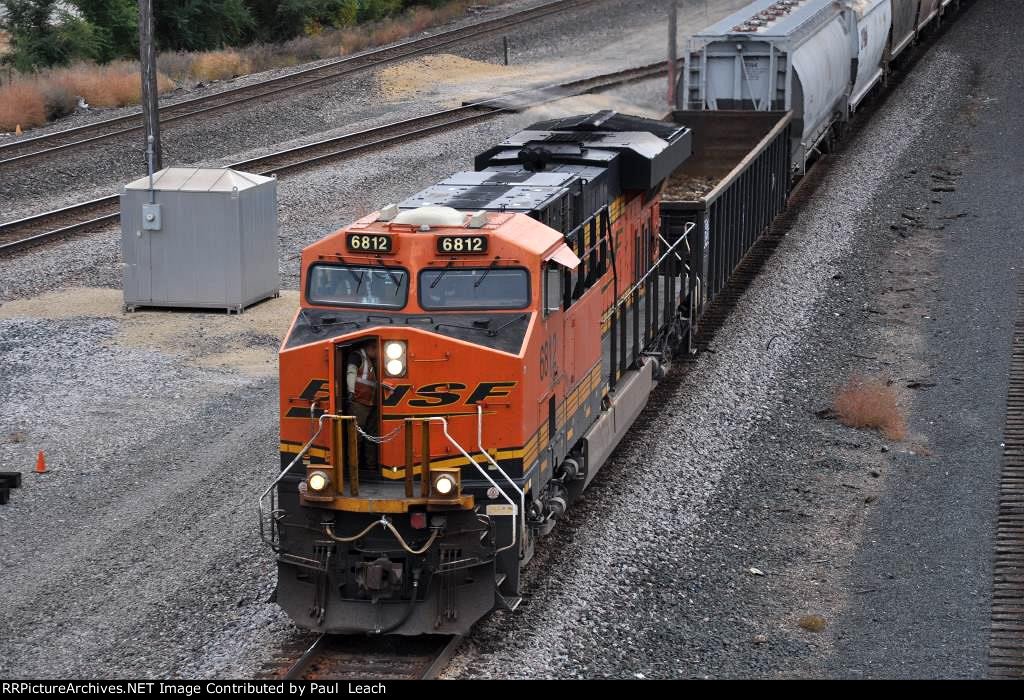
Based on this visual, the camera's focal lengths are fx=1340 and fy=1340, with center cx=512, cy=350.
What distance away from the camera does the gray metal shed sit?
21297mm

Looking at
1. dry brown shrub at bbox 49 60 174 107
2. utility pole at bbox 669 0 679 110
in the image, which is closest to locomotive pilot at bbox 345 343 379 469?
utility pole at bbox 669 0 679 110

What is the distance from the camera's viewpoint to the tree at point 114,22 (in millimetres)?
46250

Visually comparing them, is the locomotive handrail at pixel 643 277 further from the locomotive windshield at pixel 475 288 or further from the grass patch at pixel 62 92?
the grass patch at pixel 62 92

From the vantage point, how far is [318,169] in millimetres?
29109

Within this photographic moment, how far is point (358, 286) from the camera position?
11.4 m

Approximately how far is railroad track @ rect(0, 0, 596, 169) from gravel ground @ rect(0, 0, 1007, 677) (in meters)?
6.62

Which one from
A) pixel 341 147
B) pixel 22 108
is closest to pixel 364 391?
pixel 341 147

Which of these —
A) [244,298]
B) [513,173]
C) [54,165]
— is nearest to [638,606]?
[513,173]

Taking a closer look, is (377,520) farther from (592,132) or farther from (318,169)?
(318,169)

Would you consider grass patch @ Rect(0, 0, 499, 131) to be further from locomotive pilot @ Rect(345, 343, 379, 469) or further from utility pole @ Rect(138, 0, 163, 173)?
locomotive pilot @ Rect(345, 343, 379, 469)

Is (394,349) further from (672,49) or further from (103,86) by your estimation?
(103,86)

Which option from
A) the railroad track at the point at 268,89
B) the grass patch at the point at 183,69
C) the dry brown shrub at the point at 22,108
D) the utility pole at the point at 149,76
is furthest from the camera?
the grass patch at the point at 183,69

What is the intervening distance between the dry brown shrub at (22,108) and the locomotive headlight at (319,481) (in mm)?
24587

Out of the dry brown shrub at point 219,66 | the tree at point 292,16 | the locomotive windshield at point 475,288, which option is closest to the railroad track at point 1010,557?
the locomotive windshield at point 475,288
